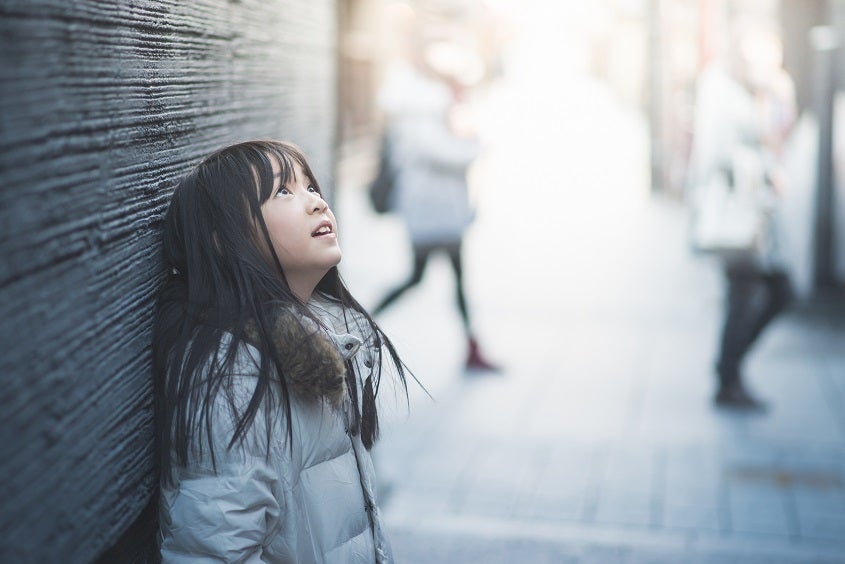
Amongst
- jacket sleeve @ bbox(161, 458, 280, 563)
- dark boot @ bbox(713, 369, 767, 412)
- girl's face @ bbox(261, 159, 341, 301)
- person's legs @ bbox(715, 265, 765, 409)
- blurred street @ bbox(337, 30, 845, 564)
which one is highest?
girl's face @ bbox(261, 159, 341, 301)

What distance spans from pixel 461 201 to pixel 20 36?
525 cm

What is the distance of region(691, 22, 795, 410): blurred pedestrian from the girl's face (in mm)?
4181

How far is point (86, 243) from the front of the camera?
157cm

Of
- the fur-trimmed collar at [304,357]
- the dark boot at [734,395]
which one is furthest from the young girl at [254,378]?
the dark boot at [734,395]

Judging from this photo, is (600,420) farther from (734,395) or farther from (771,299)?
(771,299)

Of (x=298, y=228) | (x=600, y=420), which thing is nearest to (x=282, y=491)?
(x=298, y=228)

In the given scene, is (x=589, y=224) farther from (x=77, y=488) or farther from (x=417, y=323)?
(x=77, y=488)

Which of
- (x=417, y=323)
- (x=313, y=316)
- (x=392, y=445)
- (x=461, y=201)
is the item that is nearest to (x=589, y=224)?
(x=417, y=323)

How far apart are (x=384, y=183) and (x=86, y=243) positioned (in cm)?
508

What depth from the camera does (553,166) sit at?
18.8 meters

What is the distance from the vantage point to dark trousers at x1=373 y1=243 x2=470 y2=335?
655 cm

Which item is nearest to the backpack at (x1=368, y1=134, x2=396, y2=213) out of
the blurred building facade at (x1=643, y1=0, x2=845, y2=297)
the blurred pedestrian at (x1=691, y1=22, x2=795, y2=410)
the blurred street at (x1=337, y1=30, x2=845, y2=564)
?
the blurred street at (x1=337, y1=30, x2=845, y2=564)

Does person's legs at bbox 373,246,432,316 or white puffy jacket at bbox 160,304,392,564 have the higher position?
white puffy jacket at bbox 160,304,392,564

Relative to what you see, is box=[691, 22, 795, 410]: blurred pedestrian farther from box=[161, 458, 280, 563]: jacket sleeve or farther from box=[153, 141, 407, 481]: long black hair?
box=[161, 458, 280, 563]: jacket sleeve
